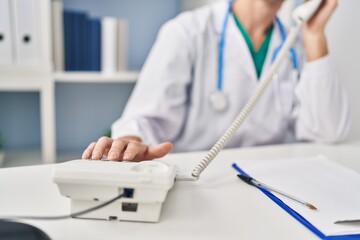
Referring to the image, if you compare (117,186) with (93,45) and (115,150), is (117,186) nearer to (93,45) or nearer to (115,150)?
(115,150)

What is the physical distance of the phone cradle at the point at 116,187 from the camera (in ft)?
1.36

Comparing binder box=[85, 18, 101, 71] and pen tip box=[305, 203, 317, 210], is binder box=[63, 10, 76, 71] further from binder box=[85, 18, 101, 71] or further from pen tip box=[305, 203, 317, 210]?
pen tip box=[305, 203, 317, 210]

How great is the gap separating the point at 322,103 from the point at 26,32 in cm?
122

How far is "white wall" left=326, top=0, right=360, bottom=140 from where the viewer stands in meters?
1.18

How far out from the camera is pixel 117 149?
571 millimetres

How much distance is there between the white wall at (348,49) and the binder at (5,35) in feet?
4.08

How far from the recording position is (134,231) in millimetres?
419

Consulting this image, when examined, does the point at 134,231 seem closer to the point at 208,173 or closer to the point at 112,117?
the point at 208,173

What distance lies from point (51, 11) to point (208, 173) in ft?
4.12

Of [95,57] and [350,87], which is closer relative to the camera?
[350,87]

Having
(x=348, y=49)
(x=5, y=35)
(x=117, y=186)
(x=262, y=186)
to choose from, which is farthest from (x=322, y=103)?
(x=5, y=35)

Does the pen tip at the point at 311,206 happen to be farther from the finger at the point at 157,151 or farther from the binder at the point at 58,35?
the binder at the point at 58,35

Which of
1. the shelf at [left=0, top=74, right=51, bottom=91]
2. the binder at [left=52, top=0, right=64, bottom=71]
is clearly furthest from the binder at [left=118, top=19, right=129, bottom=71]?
the shelf at [left=0, top=74, right=51, bottom=91]

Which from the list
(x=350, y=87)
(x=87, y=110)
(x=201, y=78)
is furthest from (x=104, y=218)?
(x=87, y=110)
